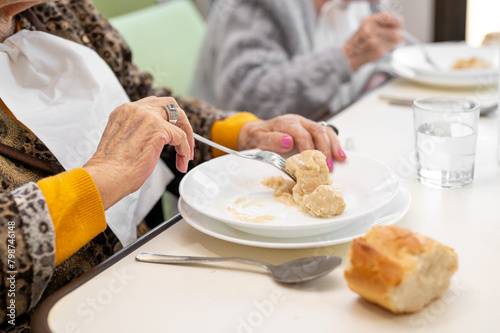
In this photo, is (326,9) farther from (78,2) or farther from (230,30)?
(78,2)

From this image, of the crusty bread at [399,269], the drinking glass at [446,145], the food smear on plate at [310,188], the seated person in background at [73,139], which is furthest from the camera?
the drinking glass at [446,145]

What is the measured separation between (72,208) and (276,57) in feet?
4.59

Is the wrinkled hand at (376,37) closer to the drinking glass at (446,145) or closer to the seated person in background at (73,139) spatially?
the seated person in background at (73,139)

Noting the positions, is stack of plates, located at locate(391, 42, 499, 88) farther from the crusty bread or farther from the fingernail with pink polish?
the crusty bread

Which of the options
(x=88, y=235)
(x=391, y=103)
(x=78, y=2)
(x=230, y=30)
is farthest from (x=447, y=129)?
(x=230, y=30)

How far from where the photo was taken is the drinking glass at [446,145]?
1046 millimetres

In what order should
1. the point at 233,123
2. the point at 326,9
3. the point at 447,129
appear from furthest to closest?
the point at 326,9 → the point at 233,123 → the point at 447,129

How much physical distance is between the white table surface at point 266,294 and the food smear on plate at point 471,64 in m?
0.91

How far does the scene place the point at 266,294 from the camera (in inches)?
29.7

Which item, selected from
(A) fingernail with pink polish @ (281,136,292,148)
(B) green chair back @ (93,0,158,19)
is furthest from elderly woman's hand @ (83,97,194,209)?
(B) green chair back @ (93,0,158,19)

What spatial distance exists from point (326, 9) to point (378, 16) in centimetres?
Answer: 33

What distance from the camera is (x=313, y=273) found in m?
0.76

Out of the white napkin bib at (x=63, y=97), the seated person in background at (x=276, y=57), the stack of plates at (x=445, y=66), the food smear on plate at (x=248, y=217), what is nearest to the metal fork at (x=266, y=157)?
the food smear on plate at (x=248, y=217)

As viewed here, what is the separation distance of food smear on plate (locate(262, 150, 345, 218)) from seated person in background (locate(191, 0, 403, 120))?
40.0 inches
